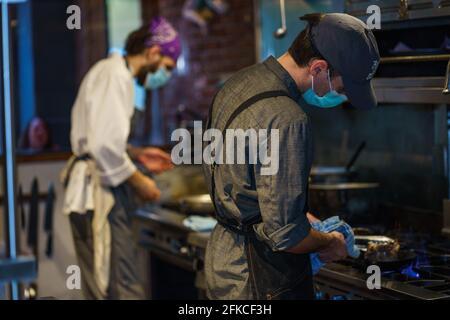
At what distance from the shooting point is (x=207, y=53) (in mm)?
5648

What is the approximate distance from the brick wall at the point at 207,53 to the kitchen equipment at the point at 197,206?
4.15ft

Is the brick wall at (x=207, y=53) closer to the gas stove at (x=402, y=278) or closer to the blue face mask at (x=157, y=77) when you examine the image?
the blue face mask at (x=157, y=77)

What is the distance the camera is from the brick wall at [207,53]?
522cm

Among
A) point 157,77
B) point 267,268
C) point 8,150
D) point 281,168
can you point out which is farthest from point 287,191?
point 157,77

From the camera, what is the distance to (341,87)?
2.41m

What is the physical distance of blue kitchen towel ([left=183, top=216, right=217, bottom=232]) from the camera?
3.69 meters

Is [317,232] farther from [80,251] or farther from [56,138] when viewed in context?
[56,138]

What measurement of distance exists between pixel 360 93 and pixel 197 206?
1768 mm

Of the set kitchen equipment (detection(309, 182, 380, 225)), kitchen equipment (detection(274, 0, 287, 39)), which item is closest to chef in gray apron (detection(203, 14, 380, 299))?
kitchen equipment (detection(309, 182, 380, 225))

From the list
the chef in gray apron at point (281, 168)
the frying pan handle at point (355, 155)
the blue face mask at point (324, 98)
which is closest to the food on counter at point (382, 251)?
the chef in gray apron at point (281, 168)

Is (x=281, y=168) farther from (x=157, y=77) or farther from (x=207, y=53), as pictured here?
(x=207, y=53)
